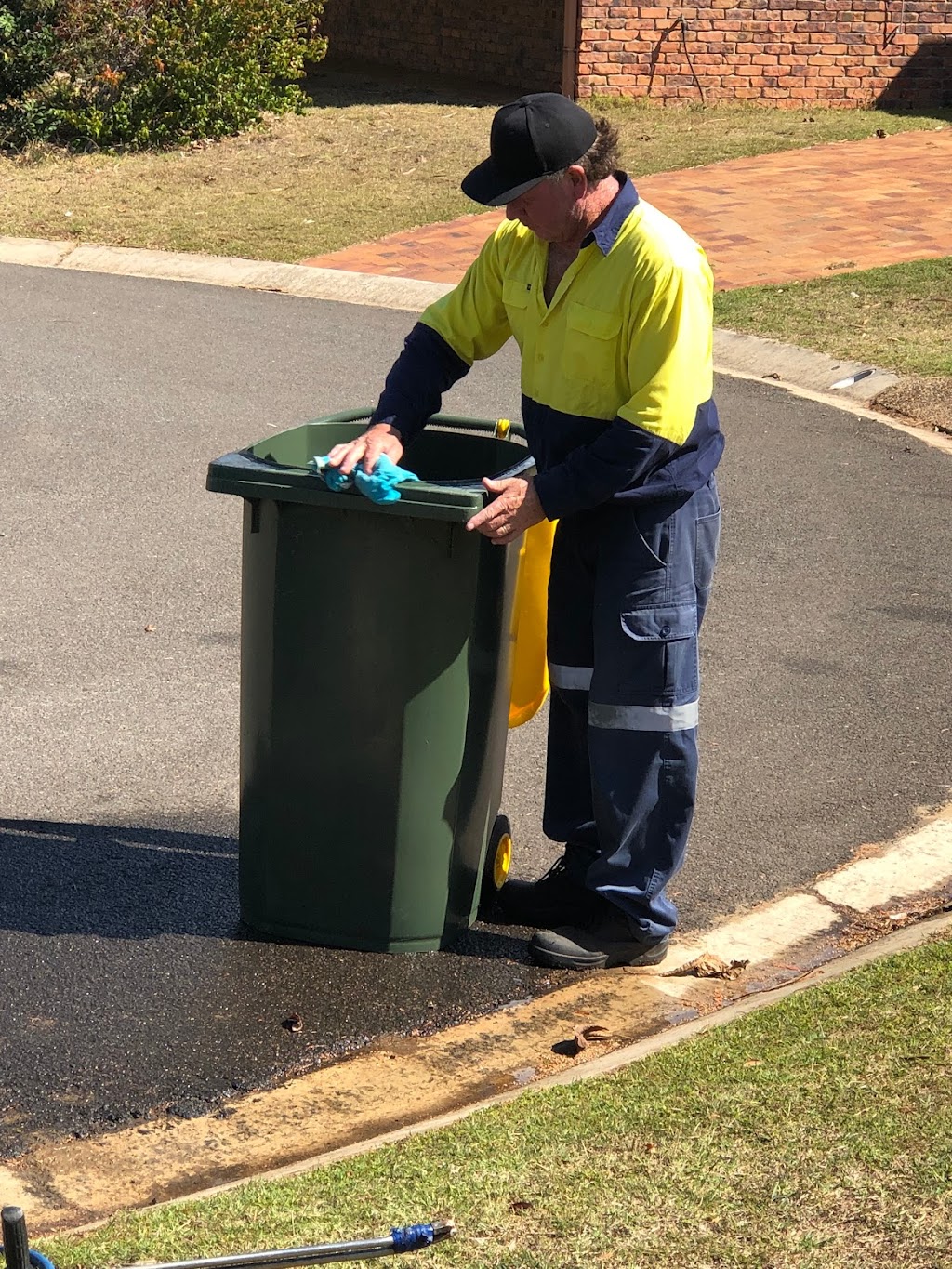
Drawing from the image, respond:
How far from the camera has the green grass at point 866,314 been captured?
10.6m

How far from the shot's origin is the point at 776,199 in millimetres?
14492

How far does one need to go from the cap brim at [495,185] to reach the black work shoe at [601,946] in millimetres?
1763

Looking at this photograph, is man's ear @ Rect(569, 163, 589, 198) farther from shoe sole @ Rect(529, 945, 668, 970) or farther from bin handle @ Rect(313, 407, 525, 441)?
shoe sole @ Rect(529, 945, 668, 970)

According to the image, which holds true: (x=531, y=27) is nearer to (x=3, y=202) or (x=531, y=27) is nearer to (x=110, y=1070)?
(x=3, y=202)

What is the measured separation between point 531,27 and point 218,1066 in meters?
17.9

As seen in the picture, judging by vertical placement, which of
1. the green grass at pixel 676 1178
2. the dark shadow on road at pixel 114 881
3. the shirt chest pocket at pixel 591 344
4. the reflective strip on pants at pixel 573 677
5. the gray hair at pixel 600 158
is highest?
the gray hair at pixel 600 158

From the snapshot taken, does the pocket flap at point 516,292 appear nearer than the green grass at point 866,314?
Yes

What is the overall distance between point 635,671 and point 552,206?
1101 millimetres

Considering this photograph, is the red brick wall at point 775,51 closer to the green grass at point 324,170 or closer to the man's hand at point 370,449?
the green grass at point 324,170

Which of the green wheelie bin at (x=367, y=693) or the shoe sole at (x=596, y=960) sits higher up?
the green wheelie bin at (x=367, y=693)

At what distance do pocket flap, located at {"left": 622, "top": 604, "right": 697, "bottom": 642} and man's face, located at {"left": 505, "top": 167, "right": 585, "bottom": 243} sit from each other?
0.90 metres

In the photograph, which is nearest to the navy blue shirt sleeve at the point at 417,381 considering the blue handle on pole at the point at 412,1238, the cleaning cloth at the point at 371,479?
the cleaning cloth at the point at 371,479

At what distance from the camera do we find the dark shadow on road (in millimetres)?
4426

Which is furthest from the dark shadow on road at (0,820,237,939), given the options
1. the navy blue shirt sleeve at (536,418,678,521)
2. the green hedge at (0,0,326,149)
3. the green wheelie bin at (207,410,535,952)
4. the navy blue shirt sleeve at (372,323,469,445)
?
the green hedge at (0,0,326,149)
